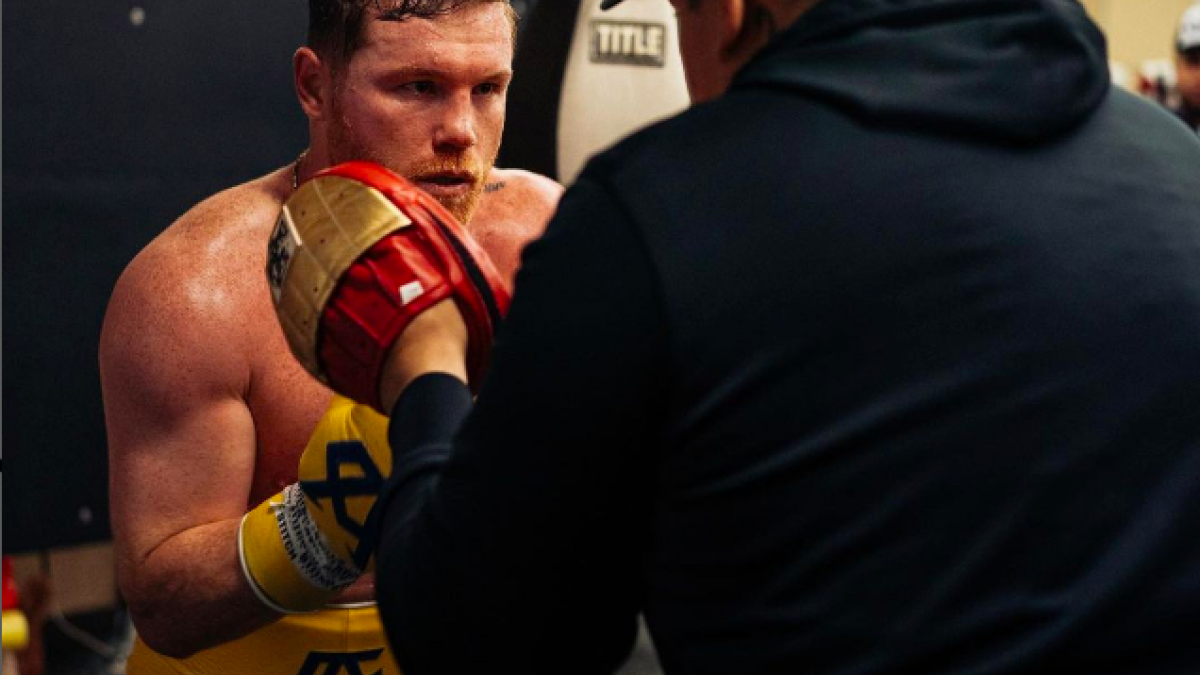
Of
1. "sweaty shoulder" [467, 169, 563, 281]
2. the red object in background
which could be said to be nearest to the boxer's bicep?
"sweaty shoulder" [467, 169, 563, 281]

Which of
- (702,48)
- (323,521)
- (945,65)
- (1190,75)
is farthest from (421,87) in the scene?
(1190,75)

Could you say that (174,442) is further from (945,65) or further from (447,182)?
(945,65)

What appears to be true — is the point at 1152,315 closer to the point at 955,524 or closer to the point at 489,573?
the point at 955,524

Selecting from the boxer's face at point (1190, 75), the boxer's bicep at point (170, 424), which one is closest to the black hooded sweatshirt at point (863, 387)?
the boxer's bicep at point (170, 424)

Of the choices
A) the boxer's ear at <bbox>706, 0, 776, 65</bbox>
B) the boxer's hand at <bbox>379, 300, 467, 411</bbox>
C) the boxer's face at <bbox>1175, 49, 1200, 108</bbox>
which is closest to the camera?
the boxer's ear at <bbox>706, 0, 776, 65</bbox>

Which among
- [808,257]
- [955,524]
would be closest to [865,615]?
[955,524]

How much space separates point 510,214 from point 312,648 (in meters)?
0.59

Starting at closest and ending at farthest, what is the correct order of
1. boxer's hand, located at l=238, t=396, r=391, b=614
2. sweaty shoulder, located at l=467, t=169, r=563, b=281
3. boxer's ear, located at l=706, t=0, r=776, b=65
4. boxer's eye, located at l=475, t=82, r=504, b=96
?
boxer's ear, located at l=706, t=0, r=776, b=65
boxer's hand, located at l=238, t=396, r=391, b=614
boxer's eye, located at l=475, t=82, r=504, b=96
sweaty shoulder, located at l=467, t=169, r=563, b=281

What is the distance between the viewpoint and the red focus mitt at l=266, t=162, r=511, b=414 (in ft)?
3.36

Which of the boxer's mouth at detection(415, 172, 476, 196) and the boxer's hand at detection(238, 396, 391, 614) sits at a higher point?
the boxer's mouth at detection(415, 172, 476, 196)

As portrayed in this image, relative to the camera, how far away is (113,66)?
255cm

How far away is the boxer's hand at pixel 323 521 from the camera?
47.4 inches

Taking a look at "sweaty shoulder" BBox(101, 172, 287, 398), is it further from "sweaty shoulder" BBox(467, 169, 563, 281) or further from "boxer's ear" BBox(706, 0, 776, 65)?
"boxer's ear" BBox(706, 0, 776, 65)

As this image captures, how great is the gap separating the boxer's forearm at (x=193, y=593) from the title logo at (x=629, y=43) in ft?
4.23
